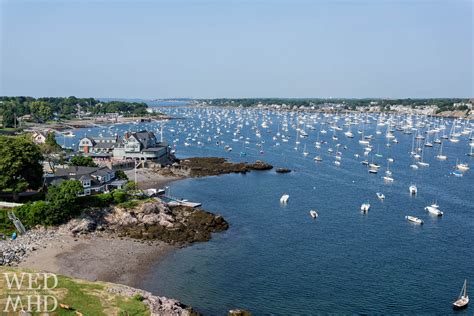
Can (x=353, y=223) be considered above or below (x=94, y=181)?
below

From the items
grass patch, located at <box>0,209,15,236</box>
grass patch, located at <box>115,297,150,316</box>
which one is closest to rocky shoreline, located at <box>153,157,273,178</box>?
grass patch, located at <box>0,209,15,236</box>

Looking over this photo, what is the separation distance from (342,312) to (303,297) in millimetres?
3303

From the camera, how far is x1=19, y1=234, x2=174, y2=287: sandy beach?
38.8 m

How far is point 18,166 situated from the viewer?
164ft

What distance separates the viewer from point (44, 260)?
40.5m

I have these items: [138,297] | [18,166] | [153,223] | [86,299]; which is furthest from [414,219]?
[18,166]

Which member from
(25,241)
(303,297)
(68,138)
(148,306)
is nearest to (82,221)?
(25,241)

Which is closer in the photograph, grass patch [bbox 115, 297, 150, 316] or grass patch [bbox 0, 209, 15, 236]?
grass patch [bbox 115, 297, 150, 316]

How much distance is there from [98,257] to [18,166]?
1546 cm

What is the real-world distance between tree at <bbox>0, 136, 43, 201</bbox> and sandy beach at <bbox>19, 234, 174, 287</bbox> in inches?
369

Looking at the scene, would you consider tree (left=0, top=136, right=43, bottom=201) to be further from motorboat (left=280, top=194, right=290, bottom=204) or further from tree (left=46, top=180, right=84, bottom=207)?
motorboat (left=280, top=194, right=290, bottom=204)

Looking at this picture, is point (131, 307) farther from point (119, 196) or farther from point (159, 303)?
point (119, 196)

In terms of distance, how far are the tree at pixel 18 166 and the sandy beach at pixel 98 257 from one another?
30.7 feet

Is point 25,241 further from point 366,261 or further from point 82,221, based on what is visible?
point 366,261
